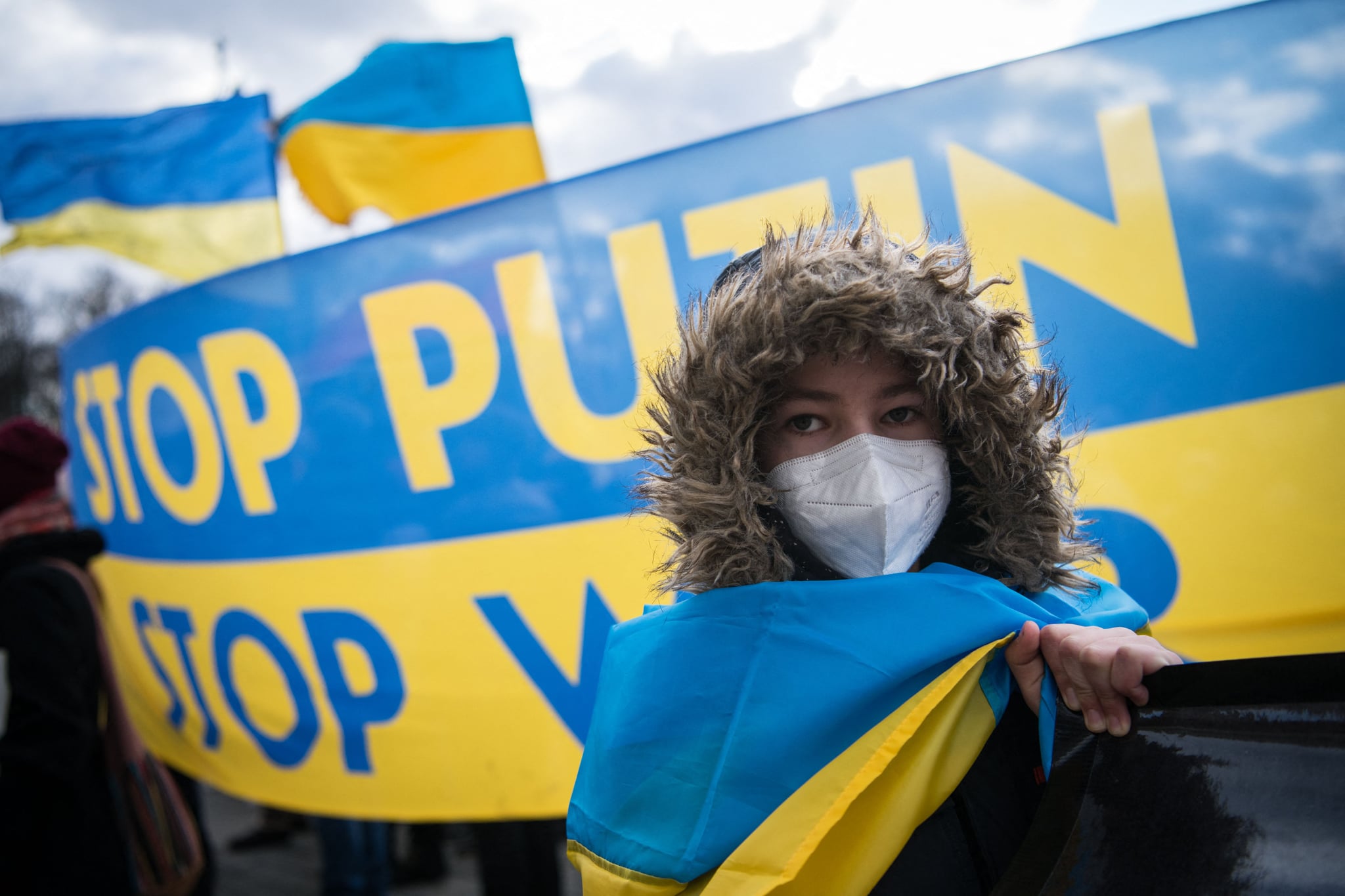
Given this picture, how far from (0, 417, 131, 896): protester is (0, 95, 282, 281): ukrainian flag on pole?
6.10 feet

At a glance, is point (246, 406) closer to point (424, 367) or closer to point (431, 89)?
point (424, 367)

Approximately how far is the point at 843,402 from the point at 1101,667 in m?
0.45

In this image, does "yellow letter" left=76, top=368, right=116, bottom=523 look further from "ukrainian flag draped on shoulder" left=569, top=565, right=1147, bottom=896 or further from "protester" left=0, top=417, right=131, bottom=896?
"ukrainian flag draped on shoulder" left=569, top=565, right=1147, bottom=896

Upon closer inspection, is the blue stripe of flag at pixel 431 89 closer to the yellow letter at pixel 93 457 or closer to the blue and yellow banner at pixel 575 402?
the blue and yellow banner at pixel 575 402

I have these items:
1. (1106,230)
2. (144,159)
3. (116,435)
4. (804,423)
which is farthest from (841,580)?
(144,159)

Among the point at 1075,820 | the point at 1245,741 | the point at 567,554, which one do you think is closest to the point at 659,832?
the point at 1075,820

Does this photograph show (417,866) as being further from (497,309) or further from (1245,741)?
(1245,741)

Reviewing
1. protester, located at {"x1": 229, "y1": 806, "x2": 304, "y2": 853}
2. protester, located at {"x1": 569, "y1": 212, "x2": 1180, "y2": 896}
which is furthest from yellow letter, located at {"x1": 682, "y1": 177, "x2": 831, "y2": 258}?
protester, located at {"x1": 229, "y1": 806, "x2": 304, "y2": 853}

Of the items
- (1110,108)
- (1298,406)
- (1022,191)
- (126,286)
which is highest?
(126,286)

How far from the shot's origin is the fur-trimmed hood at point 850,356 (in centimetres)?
111

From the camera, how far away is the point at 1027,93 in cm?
213

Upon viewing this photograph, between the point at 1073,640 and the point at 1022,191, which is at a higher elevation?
the point at 1022,191

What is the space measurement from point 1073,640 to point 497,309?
6.72 ft

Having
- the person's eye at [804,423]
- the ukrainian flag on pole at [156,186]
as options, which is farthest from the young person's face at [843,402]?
the ukrainian flag on pole at [156,186]
